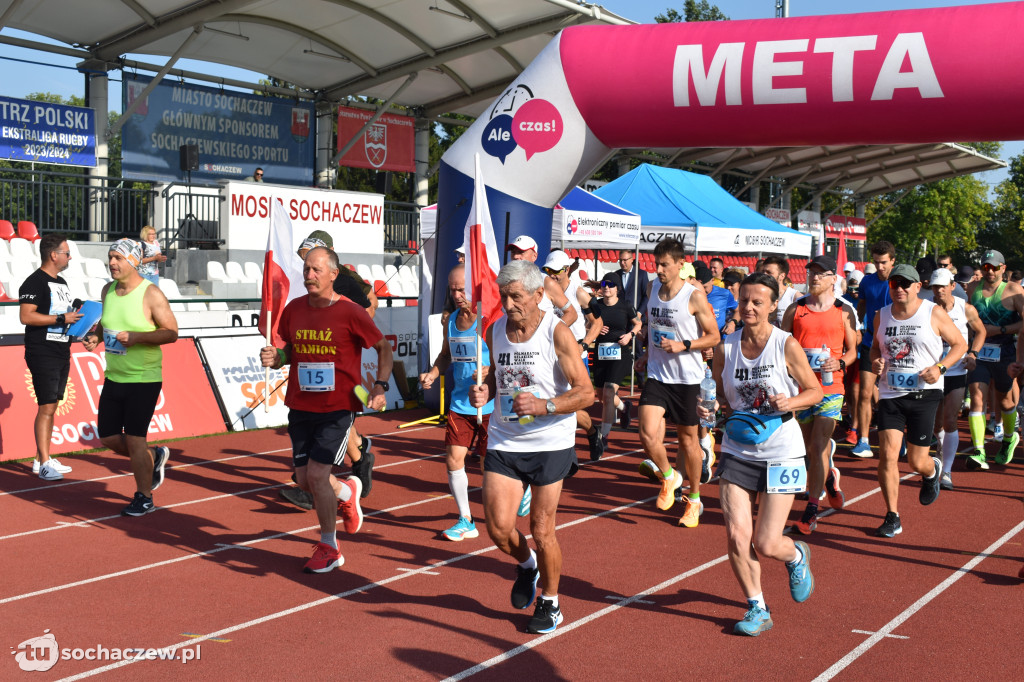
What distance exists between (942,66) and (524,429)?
616 cm

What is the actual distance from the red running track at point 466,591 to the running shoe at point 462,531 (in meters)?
0.09

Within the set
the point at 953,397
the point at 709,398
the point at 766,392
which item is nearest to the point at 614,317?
the point at 953,397

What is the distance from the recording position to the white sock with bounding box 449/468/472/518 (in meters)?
7.48

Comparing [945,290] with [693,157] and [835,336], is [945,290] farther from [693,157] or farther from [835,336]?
[693,157]

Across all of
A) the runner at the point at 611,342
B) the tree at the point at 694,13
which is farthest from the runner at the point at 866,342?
the tree at the point at 694,13

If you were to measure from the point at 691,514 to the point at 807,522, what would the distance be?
0.88 metres

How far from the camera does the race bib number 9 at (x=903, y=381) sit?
7.55m

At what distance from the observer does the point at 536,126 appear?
10797 millimetres

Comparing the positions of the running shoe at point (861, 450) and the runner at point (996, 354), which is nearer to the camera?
the runner at point (996, 354)

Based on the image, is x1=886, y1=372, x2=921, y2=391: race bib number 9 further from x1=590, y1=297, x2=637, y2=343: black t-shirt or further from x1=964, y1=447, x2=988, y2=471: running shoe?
x1=590, y1=297, x2=637, y2=343: black t-shirt

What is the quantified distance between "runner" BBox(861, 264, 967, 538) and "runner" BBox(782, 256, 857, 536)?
367 mm

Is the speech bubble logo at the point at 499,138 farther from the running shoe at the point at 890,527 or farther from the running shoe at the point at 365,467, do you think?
the running shoe at the point at 890,527

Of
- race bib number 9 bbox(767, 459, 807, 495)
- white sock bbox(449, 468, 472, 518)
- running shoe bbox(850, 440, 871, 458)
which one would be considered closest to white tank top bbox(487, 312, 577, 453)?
race bib number 9 bbox(767, 459, 807, 495)

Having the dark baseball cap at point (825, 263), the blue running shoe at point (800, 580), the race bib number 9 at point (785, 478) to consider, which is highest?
the dark baseball cap at point (825, 263)
